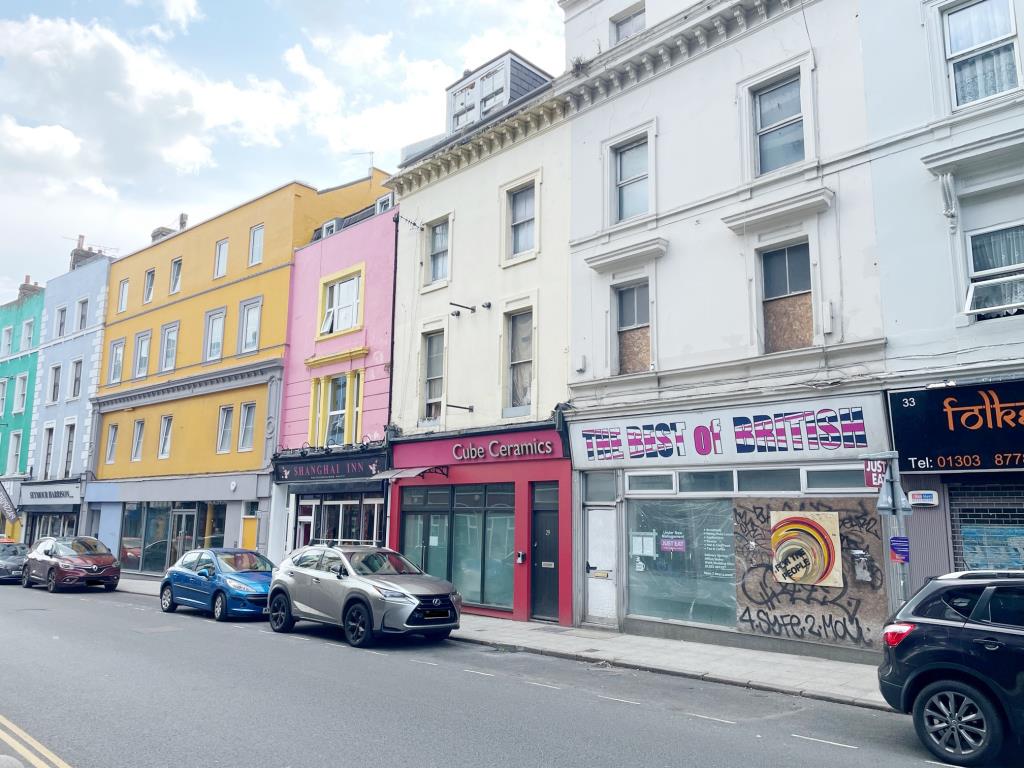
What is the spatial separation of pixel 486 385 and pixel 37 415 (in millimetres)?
28293

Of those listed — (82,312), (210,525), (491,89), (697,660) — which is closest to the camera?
(697,660)

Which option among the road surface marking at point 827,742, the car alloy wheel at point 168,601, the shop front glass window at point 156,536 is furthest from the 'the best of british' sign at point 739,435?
the shop front glass window at point 156,536

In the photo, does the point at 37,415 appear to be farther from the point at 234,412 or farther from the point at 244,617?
the point at 244,617

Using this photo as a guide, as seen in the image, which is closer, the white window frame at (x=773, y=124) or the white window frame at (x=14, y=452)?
the white window frame at (x=773, y=124)

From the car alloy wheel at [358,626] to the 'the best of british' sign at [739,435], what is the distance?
5.12 meters

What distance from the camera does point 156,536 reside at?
2792cm

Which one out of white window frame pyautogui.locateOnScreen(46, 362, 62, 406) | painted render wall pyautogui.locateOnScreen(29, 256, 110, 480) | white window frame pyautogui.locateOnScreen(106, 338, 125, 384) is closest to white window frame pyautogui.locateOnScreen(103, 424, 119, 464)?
painted render wall pyautogui.locateOnScreen(29, 256, 110, 480)

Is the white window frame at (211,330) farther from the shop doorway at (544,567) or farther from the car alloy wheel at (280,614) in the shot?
the shop doorway at (544,567)

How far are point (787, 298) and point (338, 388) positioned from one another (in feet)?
44.6

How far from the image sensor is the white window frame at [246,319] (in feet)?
83.0

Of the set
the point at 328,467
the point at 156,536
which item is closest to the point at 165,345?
the point at 156,536

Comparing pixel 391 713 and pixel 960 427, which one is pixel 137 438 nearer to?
pixel 391 713

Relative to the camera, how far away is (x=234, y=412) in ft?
84.2

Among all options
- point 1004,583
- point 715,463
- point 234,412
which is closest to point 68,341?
point 234,412
